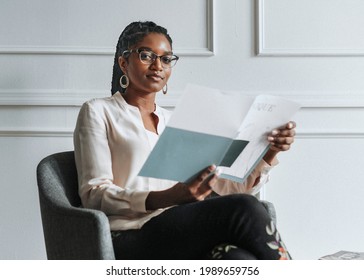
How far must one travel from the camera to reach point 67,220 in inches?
62.7

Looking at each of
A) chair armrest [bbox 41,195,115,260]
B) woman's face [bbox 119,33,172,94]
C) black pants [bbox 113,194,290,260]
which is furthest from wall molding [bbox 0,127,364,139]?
black pants [bbox 113,194,290,260]

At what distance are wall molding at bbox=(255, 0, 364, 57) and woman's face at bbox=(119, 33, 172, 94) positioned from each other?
567 millimetres

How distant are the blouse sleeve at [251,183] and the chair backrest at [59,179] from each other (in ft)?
1.33

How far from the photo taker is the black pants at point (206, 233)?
1506mm

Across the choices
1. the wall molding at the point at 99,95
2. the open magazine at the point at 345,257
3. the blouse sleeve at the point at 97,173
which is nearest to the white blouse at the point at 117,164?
the blouse sleeve at the point at 97,173

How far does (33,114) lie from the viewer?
7.67ft

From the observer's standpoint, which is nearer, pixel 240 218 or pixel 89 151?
pixel 240 218

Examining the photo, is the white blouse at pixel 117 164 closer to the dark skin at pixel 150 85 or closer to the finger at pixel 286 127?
the dark skin at pixel 150 85

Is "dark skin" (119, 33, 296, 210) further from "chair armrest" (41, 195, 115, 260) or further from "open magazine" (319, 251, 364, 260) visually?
"open magazine" (319, 251, 364, 260)

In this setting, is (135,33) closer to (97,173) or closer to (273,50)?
(97,173)

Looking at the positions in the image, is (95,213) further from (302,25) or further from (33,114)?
(302,25)
